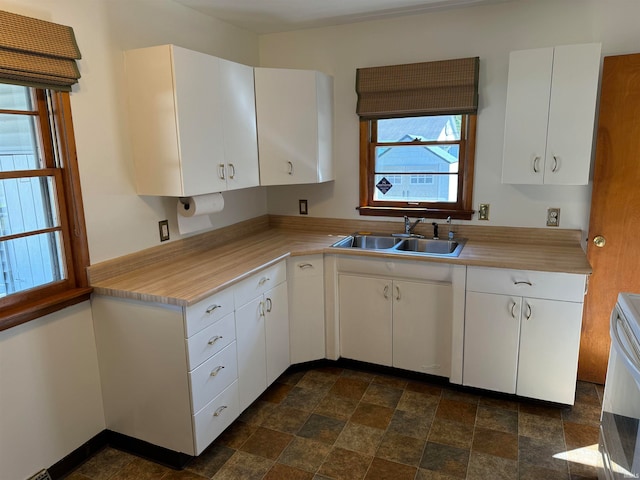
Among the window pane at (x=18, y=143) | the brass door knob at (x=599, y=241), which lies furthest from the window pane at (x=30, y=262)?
the brass door knob at (x=599, y=241)

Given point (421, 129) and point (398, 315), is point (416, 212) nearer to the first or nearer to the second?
point (421, 129)

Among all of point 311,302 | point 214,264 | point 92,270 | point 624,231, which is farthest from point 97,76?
point 624,231

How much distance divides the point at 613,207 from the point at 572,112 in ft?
2.21

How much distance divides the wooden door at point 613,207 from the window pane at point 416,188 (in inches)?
35.4

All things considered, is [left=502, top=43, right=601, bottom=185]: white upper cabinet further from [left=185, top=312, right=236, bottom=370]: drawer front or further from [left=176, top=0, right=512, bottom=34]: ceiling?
[left=185, top=312, right=236, bottom=370]: drawer front

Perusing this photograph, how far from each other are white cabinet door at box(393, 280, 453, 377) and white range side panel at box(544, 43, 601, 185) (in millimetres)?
968

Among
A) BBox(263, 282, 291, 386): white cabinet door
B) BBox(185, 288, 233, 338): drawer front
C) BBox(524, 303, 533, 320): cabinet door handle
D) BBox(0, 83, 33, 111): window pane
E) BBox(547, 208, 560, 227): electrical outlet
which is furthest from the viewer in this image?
BBox(547, 208, 560, 227): electrical outlet

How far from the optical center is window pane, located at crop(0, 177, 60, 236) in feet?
6.28

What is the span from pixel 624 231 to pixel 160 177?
2.78 meters

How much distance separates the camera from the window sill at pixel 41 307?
1.85 m

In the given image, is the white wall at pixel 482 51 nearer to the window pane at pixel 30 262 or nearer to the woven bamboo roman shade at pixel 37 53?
the woven bamboo roman shade at pixel 37 53

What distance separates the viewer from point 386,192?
340 cm

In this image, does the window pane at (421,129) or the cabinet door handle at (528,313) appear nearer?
the cabinet door handle at (528,313)

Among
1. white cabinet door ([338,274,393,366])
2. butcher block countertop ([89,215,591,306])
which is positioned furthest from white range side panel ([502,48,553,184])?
white cabinet door ([338,274,393,366])
